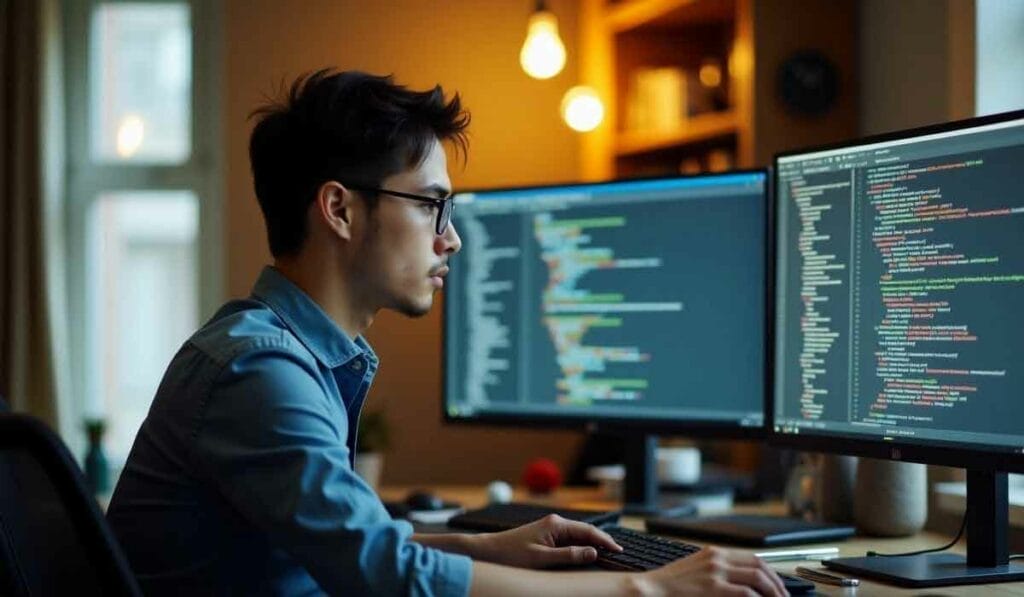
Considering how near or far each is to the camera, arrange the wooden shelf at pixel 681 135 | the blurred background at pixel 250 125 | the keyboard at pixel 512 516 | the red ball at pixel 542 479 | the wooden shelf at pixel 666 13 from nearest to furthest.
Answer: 1. the keyboard at pixel 512 516
2. the red ball at pixel 542 479
3. the blurred background at pixel 250 125
4. the wooden shelf at pixel 681 135
5. the wooden shelf at pixel 666 13

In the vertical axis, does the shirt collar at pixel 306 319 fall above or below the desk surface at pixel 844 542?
above

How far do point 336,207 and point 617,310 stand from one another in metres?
0.80

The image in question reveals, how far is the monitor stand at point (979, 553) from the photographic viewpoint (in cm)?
147

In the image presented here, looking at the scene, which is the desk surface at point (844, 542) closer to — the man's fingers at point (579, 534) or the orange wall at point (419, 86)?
the man's fingers at point (579, 534)

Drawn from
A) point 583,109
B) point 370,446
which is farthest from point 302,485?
point 583,109

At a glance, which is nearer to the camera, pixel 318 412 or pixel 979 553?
pixel 318 412

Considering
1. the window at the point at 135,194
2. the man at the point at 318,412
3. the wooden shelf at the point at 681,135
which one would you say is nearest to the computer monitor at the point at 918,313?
the man at the point at 318,412

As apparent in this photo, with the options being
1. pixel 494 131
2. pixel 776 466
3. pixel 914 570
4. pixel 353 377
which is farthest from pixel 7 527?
pixel 494 131

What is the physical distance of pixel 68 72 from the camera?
13.9 ft

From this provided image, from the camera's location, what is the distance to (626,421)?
2.15m

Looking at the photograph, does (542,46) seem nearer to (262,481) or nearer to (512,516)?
(512,516)

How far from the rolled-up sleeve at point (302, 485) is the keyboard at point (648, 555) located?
0.27m

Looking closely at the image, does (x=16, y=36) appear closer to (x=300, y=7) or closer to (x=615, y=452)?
(x=300, y=7)

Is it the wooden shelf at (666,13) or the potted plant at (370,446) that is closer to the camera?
the potted plant at (370,446)
